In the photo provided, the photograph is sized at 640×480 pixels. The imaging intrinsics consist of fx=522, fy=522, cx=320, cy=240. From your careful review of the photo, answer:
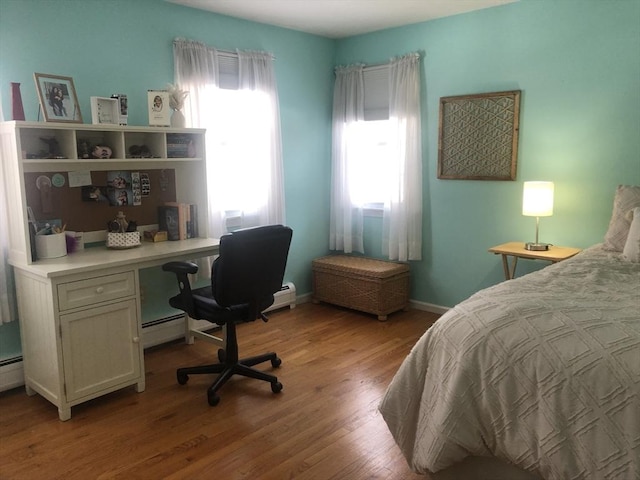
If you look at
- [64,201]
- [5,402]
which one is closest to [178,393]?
[5,402]

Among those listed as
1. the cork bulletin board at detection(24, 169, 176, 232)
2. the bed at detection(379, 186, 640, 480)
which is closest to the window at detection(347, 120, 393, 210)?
the cork bulletin board at detection(24, 169, 176, 232)

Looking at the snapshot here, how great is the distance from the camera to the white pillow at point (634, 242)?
9.32ft

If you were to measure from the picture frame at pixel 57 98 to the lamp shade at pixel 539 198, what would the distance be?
292cm

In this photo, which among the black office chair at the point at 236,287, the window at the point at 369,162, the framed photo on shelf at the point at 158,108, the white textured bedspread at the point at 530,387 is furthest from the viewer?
the window at the point at 369,162

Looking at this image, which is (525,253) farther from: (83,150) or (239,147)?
(83,150)

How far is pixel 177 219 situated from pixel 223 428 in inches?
59.5

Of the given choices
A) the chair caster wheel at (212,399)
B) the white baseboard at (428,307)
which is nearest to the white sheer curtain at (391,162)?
the white baseboard at (428,307)

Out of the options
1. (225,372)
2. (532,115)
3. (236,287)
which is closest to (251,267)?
(236,287)

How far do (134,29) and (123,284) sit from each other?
1.78 meters

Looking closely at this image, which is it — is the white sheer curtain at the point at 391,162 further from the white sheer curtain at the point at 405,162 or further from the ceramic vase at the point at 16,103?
the ceramic vase at the point at 16,103

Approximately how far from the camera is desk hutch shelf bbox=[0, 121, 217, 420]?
106 inches

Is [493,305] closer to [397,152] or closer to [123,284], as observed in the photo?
[123,284]

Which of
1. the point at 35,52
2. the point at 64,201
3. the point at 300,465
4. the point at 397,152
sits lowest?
the point at 300,465

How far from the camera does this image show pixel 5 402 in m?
2.94
